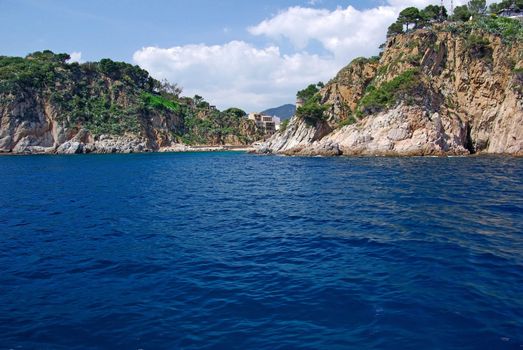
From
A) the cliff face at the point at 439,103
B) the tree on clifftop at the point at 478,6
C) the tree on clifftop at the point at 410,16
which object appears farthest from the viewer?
the tree on clifftop at the point at 478,6

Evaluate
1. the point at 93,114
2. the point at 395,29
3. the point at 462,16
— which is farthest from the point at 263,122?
the point at 462,16

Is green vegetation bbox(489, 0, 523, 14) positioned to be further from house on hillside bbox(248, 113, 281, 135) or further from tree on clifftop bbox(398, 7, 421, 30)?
house on hillside bbox(248, 113, 281, 135)

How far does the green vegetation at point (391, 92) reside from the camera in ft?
245

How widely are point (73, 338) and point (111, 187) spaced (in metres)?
30.1

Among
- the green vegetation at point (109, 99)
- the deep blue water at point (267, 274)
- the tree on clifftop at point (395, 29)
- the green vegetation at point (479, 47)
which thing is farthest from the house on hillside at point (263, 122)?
the deep blue water at point (267, 274)

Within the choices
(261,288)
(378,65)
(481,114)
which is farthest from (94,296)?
(378,65)

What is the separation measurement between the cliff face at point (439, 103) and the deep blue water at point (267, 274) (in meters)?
47.7

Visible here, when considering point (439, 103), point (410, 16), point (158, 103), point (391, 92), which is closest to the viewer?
point (391, 92)

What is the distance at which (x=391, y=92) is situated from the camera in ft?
251

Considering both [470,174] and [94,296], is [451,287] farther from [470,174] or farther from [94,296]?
[470,174]

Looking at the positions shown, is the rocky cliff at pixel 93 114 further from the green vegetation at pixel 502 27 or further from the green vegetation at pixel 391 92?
the green vegetation at pixel 502 27

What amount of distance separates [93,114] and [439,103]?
353ft

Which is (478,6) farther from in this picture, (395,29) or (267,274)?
(267,274)

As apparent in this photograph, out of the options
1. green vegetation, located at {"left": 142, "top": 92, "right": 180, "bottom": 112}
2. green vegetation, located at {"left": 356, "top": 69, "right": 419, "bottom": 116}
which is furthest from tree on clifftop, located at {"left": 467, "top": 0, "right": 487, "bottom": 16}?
green vegetation, located at {"left": 142, "top": 92, "right": 180, "bottom": 112}
